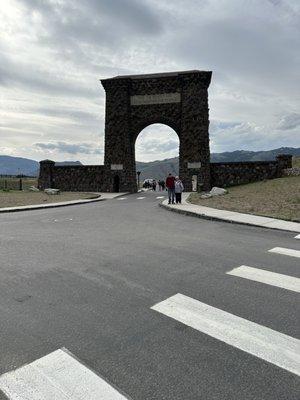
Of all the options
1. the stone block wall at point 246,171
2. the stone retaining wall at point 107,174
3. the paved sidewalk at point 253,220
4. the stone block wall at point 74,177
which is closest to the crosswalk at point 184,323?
the paved sidewalk at point 253,220

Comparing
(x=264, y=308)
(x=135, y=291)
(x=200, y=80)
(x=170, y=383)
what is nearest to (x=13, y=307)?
(x=135, y=291)

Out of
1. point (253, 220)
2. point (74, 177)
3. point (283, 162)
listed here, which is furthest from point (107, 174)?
point (253, 220)

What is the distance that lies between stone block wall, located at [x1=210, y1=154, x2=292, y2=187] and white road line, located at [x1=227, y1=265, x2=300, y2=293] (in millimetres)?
31622

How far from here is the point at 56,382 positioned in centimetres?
318

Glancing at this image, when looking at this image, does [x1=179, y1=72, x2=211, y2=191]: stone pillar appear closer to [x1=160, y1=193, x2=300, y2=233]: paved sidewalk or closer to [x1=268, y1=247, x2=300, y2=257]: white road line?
[x1=160, y1=193, x2=300, y2=233]: paved sidewalk

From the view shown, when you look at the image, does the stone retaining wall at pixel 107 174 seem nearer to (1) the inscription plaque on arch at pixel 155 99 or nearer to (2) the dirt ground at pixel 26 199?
(1) the inscription plaque on arch at pixel 155 99

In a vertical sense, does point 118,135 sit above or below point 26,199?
above

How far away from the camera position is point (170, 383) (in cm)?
312

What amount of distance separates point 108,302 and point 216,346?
175 centimetres

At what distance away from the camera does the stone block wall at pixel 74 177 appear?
42.6 meters

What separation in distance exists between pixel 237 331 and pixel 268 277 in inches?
87.3

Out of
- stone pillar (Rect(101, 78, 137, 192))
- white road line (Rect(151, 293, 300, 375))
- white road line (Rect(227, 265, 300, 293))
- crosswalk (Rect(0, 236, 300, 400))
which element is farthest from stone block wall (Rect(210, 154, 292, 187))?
white road line (Rect(151, 293, 300, 375))

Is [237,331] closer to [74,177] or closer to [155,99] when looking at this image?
[155,99]

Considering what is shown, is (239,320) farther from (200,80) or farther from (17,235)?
(200,80)
